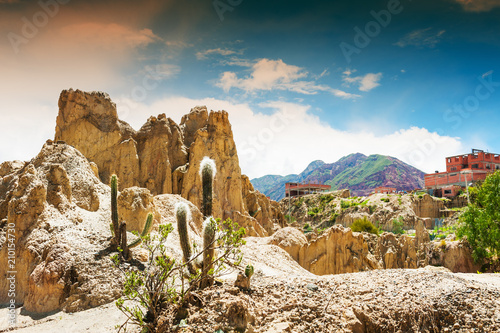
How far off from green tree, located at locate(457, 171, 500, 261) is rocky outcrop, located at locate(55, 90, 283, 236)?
17.3m

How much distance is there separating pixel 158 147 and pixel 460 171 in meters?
59.1

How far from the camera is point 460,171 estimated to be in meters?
62.6

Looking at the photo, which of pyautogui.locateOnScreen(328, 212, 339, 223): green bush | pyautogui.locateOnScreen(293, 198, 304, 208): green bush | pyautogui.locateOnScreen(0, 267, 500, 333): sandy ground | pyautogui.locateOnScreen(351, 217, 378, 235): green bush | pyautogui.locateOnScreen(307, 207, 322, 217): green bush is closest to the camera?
pyautogui.locateOnScreen(0, 267, 500, 333): sandy ground

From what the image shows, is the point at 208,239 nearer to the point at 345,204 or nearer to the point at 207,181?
the point at 207,181

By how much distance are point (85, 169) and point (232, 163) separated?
21016mm

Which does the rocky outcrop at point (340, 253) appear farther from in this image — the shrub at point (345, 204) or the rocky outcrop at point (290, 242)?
the shrub at point (345, 204)

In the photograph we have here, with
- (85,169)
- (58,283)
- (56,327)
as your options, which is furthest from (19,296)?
(85,169)

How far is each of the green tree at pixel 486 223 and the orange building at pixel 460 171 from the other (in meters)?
47.1

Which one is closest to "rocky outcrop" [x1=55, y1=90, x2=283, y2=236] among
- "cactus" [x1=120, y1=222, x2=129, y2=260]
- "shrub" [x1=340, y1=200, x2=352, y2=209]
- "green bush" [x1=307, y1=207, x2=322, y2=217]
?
"cactus" [x1=120, y1=222, x2=129, y2=260]

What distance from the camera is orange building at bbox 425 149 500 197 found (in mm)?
59625

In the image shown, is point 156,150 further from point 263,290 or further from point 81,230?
point 263,290

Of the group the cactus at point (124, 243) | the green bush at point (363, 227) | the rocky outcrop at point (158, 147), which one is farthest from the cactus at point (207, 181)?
the green bush at point (363, 227)

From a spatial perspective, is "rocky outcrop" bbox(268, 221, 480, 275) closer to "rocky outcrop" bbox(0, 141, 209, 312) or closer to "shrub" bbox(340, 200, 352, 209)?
"rocky outcrop" bbox(0, 141, 209, 312)

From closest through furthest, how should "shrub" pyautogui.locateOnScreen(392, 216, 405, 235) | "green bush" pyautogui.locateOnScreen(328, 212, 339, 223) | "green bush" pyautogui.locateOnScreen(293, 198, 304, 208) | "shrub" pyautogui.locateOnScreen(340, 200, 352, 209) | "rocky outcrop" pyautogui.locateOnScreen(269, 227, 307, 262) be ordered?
1. "rocky outcrop" pyautogui.locateOnScreen(269, 227, 307, 262)
2. "shrub" pyautogui.locateOnScreen(392, 216, 405, 235)
3. "green bush" pyautogui.locateOnScreen(328, 212, 339, 223)
4. "shrub" pyautogui.locateOnScreen(340, 200, 352, 209)
5. "green bush" pyautogui.locateOnScreen(293, 198, 304, 208)
